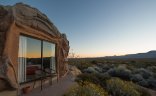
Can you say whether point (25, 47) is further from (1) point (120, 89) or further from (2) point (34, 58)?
(1) point (120, 89)

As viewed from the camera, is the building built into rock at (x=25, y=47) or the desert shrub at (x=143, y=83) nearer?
the building built into rock at (x=25, y=47)

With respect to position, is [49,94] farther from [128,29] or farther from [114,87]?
[128,29]

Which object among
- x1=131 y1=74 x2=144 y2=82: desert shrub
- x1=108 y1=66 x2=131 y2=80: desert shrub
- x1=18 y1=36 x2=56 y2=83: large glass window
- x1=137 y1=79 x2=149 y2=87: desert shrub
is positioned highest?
x1=18 y1=36 x2=56 y2=83: large glass window

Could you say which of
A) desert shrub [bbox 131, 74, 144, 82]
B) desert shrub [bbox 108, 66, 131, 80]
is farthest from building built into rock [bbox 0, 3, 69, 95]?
desert shrub [bbox 108, 66, 131, 80]

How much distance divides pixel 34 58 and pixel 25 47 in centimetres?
150

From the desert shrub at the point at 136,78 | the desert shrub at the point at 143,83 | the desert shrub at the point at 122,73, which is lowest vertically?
the desert shrub at the point at 143,83

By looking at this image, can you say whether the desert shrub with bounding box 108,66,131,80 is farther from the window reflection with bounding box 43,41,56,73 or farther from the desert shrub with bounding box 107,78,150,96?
the window reflection with bounding box 43,41,56,73

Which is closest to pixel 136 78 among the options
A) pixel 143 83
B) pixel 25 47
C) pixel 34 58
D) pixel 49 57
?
pixel 143 83

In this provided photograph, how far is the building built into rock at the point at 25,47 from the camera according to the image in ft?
27.9

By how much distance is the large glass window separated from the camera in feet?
32.4

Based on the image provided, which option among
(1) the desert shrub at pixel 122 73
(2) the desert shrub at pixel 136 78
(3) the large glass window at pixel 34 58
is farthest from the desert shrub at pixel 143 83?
(3) the large glass window at pixel 34 58

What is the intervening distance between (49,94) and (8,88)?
6.99 feet

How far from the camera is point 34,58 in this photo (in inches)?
456

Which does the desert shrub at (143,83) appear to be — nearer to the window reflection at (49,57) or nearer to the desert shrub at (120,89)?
the desert shrub at (120,89)
